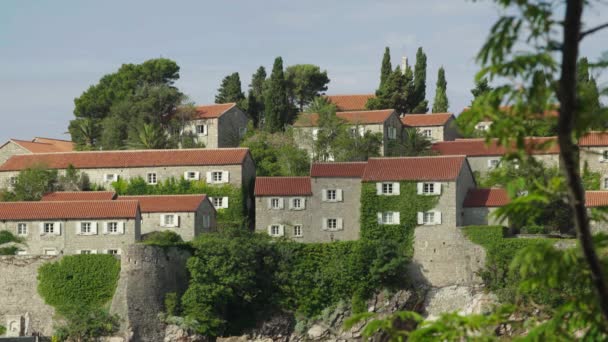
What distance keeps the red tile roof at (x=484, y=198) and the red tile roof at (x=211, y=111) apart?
22810mm

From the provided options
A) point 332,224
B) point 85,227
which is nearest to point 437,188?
point 332,224

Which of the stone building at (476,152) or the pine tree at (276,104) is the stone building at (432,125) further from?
the pine tree at (276,104)

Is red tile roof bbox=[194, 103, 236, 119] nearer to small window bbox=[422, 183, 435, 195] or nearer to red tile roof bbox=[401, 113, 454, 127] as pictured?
red tile roof bbox=[401, 113, 454, 127]

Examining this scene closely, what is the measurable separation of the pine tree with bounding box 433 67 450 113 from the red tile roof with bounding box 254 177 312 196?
31944mm

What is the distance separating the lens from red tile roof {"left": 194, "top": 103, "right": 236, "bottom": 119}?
261 ft

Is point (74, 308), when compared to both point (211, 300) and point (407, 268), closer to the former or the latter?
point (211, 300)

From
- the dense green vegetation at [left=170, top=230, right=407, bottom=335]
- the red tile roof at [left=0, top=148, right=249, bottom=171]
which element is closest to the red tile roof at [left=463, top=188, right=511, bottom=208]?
the dense green vegetation at [left=170, top=230, right=407, bottom=335]

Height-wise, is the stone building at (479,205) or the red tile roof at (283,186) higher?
the red tile roof at (283,186)

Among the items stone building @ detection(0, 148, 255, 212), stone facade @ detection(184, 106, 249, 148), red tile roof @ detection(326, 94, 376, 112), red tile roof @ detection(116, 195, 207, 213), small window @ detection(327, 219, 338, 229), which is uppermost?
red tile roof @ detection(326, 94, 376, 112)

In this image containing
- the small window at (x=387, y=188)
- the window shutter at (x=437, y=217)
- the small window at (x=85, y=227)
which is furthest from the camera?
the small window at (x=85, y=227)

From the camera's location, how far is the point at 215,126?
7938 centimetres

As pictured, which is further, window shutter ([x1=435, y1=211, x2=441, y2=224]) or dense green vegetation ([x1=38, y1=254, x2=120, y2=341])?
window shutter ([x1=435, y1=211, x2=441, y2=224])

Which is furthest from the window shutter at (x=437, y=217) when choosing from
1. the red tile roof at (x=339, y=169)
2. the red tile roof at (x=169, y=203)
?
the red tile roof at (x=169, y=203)

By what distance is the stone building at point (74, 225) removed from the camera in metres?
61.4
